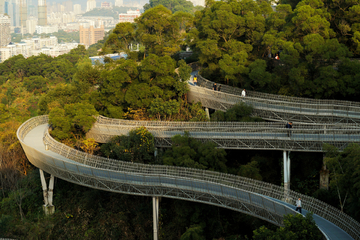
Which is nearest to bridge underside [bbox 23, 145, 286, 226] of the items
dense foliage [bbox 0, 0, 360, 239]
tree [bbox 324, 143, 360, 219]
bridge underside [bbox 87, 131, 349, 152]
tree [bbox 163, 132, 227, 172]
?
dense foliage [bbox 0, 0, 360, 239]

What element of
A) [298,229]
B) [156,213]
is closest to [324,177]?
[298,229]

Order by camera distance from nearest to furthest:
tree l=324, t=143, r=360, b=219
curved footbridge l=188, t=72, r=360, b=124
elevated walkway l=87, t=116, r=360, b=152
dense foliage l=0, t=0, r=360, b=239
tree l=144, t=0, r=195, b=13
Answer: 1. tree l=324, t=143, r=360, b=219
2. elevated walkway l=87, t=116, r=360, b=152
3. dense foliage l=0, t=0, r=360, b=239
4. curved footbridge l=188, t=72, r=360, b=124
5. tree l=144, t=0, r=195, b=13

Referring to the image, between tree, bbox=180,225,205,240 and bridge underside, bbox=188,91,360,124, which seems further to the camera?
bridge underside, bbox=188,91,360,124

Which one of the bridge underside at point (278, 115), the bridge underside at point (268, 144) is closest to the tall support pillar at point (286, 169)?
the bridge underside at point (268, 144)

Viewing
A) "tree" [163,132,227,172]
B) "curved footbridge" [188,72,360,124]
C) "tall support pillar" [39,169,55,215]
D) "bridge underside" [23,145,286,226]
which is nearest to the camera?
"bridge underside" [23,145,286,226]

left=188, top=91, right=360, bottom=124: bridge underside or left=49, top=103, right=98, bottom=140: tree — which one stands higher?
left=188, top=91, right=360, bottom=124: bridge underside

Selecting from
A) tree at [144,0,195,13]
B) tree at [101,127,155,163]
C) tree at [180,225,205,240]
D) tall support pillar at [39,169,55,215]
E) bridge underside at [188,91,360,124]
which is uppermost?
tree at [144,0,195,13]

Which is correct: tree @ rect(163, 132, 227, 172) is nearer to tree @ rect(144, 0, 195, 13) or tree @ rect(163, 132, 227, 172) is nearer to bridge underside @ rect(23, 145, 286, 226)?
bridge underside @ rect(23, 145, 286, 226)

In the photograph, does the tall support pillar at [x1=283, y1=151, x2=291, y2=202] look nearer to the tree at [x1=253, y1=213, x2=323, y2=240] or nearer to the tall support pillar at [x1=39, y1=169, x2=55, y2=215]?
the tree at [x1=253, y1=213, x2=323, y2=240]

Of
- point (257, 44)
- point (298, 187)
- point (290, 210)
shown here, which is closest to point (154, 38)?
point (257, 44)

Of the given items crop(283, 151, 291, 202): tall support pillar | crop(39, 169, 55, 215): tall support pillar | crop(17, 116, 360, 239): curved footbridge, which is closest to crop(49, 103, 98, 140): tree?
crop(17, 116, 360, 239): curved footbridge
